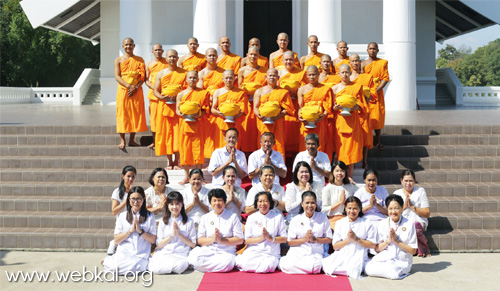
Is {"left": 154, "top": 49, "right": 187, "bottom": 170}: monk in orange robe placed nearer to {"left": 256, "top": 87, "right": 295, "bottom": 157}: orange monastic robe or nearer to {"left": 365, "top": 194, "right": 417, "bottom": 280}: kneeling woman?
{"left": 256, "top": 87, "right": 295, "bottom": 157}: orange monastic robe

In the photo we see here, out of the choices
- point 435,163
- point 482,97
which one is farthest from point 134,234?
point 482,97

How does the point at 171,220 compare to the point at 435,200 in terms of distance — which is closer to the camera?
the point at 171,220

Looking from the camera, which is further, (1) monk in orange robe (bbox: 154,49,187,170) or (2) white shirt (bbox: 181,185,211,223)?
(1) monk in orange robe (bbox: 154,49,187,170)

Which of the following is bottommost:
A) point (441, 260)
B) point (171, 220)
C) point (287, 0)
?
point (441, 260)

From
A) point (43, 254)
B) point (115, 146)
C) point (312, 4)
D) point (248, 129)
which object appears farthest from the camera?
point (312, 4)

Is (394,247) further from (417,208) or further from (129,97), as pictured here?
(129,97)

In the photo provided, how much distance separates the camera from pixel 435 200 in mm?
9867

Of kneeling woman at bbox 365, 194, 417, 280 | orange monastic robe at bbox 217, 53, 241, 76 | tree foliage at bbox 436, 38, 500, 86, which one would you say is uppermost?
tree foliage at bbox 436, 38, 500, 86

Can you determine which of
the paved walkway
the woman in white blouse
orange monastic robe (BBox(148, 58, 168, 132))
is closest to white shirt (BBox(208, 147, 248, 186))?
the woman in white blouse

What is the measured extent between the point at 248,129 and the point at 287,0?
1441 centimetres

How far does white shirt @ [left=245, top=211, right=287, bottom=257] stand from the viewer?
8016 millimetres

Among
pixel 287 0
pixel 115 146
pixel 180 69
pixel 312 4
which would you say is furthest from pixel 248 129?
pixel 287 0

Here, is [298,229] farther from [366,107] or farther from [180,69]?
[180,69]

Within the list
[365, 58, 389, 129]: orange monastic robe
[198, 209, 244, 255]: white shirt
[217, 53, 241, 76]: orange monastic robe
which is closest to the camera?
[198, 209, 244, 255]: white shirt
